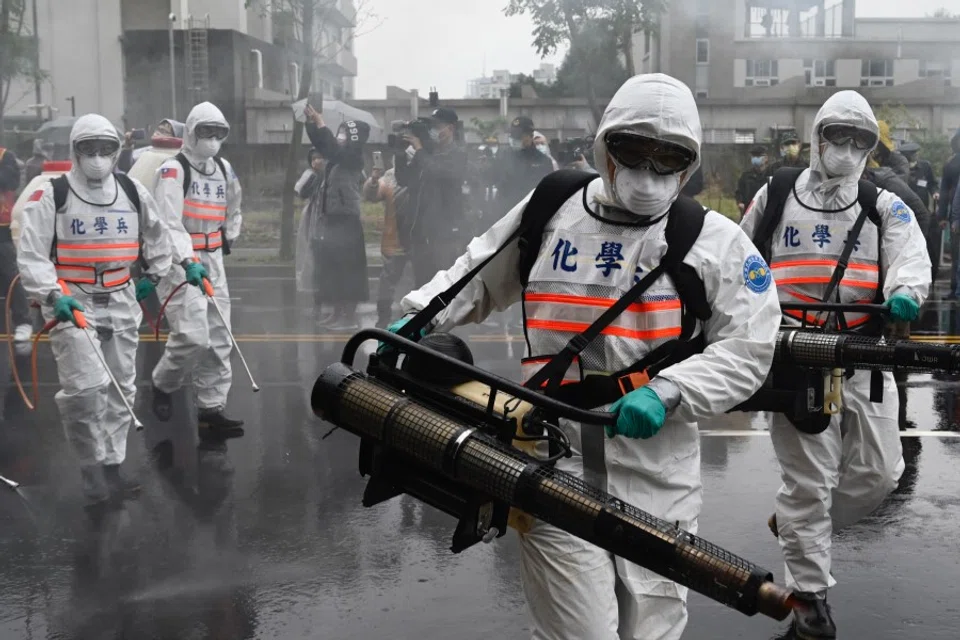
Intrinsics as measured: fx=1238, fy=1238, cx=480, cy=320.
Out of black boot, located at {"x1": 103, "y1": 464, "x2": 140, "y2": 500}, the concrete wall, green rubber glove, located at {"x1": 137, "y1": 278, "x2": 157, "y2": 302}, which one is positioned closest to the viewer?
black boot, located at {"x1": 103, "y1": 464, "x2": 140, "y2": 500}

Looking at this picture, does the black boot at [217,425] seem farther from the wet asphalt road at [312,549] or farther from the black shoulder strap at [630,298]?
the black shoulder strap at [630,298]

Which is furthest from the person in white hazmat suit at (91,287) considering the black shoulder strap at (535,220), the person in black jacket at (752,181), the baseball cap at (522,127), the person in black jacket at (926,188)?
the person in black jacket at (926,188)

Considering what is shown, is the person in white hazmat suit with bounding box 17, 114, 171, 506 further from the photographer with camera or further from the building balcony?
the building balcony

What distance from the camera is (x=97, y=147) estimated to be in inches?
269

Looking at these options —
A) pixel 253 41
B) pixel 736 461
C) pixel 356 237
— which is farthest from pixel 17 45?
pixel 736 461

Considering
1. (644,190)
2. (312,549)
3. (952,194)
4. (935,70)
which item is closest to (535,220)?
(644,190)

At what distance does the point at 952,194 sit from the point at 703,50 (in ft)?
36.2

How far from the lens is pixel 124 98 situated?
88.6ft

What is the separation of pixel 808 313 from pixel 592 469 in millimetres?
2014

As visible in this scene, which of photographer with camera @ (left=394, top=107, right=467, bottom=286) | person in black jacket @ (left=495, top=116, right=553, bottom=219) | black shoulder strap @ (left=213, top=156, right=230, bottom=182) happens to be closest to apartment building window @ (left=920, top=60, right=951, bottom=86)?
person in black jacket @ (left=495, top=116, right=553, bottom=219)

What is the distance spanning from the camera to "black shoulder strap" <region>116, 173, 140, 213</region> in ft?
22.9

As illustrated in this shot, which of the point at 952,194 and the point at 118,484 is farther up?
the point at 952,194

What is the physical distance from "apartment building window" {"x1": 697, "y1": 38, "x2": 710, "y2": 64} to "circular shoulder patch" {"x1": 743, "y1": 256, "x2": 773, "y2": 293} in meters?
21.0

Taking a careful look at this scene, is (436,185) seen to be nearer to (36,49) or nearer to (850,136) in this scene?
(850,136)
